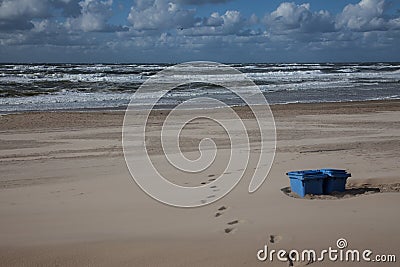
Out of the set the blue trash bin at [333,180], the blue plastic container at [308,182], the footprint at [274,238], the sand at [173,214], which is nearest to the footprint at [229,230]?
the sand at [173,214]

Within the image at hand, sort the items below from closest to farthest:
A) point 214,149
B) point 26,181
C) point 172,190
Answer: point 172,190 → point 26,181 → point 214,149

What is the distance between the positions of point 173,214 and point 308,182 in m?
2.02

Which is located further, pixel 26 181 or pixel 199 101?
pixel 199 101

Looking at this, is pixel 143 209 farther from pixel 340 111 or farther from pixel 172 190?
pixel 340 111

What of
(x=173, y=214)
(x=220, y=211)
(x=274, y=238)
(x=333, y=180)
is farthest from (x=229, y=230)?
(x=333, y=180)

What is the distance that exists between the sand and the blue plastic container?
0.63 feet

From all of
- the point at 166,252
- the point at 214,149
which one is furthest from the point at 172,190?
the point at 214,149

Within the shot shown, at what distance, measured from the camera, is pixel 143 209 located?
663cm

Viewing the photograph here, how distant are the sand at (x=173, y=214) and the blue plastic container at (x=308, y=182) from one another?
19 centimetres

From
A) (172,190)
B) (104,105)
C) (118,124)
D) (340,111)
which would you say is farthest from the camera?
(104,105)

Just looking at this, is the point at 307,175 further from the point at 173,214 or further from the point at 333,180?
the point at 173,214

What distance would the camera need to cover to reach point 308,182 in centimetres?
700

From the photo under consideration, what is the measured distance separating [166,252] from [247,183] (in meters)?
3.04

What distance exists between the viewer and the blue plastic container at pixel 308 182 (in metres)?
6.97
